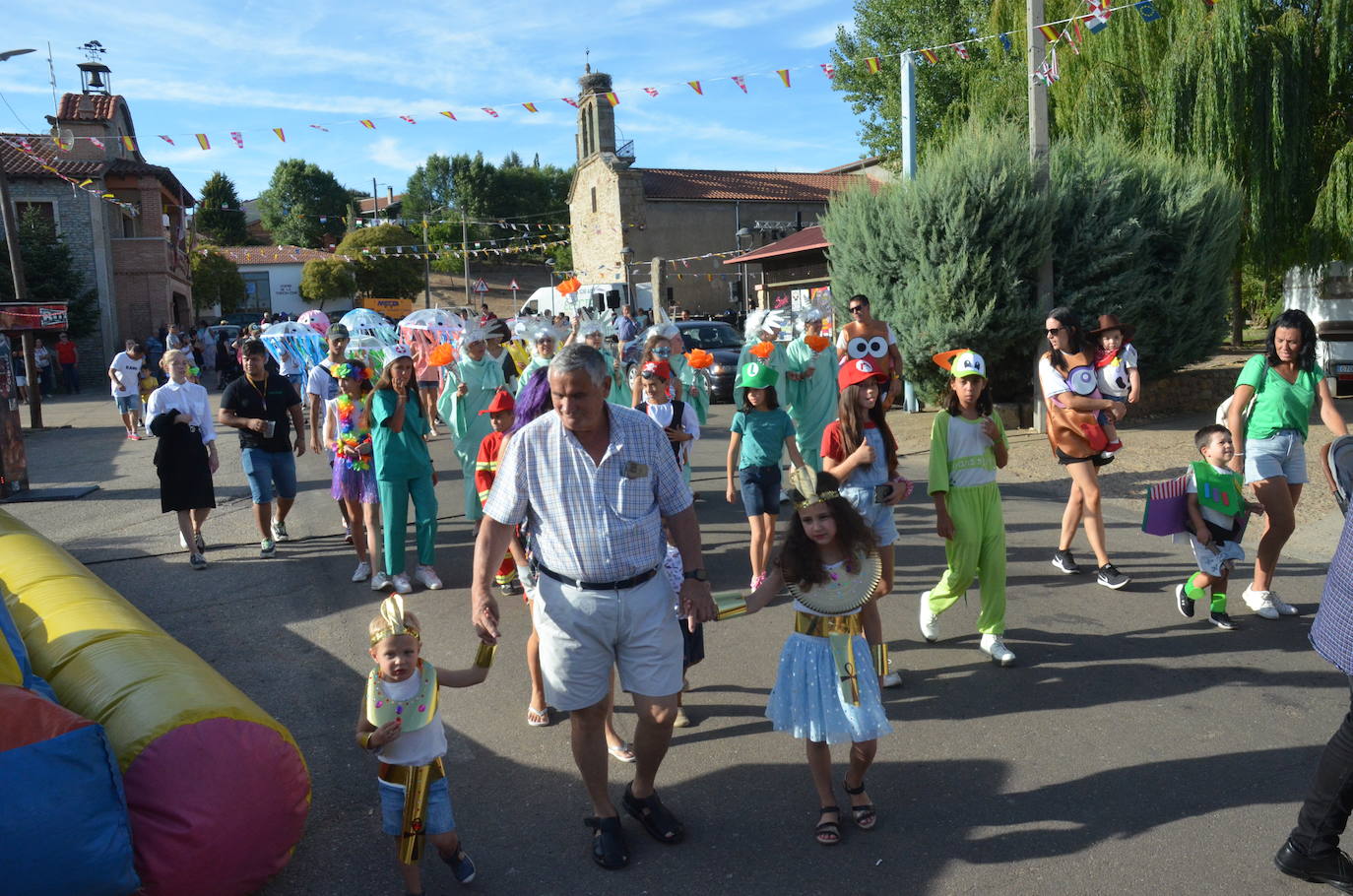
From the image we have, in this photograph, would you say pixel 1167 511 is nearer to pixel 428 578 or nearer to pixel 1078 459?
pixel 1078 459

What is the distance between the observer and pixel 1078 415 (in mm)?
6371

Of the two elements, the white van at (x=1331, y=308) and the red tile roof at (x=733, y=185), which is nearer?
the white van at (x=1331, y=308)

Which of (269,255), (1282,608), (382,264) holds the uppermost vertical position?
(269,255)

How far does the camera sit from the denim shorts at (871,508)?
5137mm

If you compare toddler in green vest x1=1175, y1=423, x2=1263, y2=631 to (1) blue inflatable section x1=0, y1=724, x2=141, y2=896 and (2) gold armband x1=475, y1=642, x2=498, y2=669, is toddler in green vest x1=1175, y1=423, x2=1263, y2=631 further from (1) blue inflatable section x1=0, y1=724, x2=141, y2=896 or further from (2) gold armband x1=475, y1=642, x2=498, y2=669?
(1) blue inflatable section x1=0, y1=724, x2=141, y2=896

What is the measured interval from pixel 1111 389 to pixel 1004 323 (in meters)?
6.27

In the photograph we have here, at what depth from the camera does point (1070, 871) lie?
133 inches

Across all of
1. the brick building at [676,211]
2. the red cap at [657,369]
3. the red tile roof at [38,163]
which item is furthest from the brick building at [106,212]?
the red cap at [657,369]

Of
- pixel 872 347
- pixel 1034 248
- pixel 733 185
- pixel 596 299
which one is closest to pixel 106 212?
pixel 596 299

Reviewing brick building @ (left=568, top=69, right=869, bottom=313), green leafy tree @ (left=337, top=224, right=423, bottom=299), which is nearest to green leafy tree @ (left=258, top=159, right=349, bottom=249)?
green leafy tree @ (left=337, top=224, right=423, bottom=299)

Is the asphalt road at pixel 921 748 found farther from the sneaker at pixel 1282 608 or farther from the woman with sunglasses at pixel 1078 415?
the woman with sunglasses at pixel 1078 415

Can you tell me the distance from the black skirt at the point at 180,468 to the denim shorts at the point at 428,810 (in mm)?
5360

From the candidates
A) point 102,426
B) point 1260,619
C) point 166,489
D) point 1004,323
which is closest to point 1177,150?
point 1004,323

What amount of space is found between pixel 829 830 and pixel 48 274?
32.7 m
